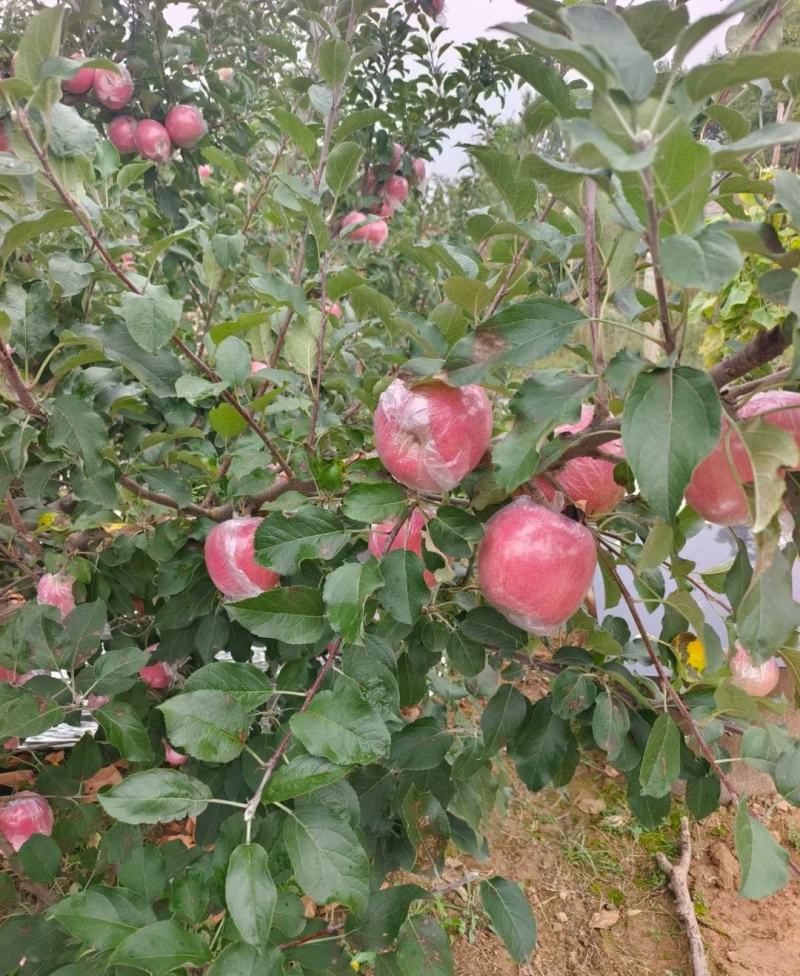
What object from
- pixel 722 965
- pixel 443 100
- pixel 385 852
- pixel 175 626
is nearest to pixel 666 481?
pixel 175 626

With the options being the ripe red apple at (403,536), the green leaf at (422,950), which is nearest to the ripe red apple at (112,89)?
the ripe red apple at (403,536)

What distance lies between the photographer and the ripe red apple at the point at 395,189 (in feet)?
7.64

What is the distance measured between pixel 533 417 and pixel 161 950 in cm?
48

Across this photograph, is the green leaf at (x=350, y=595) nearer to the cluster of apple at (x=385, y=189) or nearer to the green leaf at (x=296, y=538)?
the green leaf at (x=296, y=538)

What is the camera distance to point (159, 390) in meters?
0.75

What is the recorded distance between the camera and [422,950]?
0.77 meters

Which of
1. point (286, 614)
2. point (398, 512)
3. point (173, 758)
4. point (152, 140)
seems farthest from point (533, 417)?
point (152, 140)

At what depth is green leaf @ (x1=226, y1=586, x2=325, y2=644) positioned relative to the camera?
60 centimetres

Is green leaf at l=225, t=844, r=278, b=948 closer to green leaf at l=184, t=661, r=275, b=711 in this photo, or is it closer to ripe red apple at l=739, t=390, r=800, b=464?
green leaf at l=184, t=661, r=275, b=711

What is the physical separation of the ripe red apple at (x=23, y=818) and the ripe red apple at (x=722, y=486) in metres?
1.06

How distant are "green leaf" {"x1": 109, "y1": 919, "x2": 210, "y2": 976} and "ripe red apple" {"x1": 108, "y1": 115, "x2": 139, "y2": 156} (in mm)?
1715

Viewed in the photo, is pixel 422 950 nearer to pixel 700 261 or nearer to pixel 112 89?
pixel 700 261

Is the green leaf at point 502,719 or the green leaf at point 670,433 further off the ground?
the green leaf at point 670,433

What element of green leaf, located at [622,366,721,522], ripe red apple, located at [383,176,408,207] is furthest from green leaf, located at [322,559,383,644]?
ripe red apple, located at [383,176,408,207]
